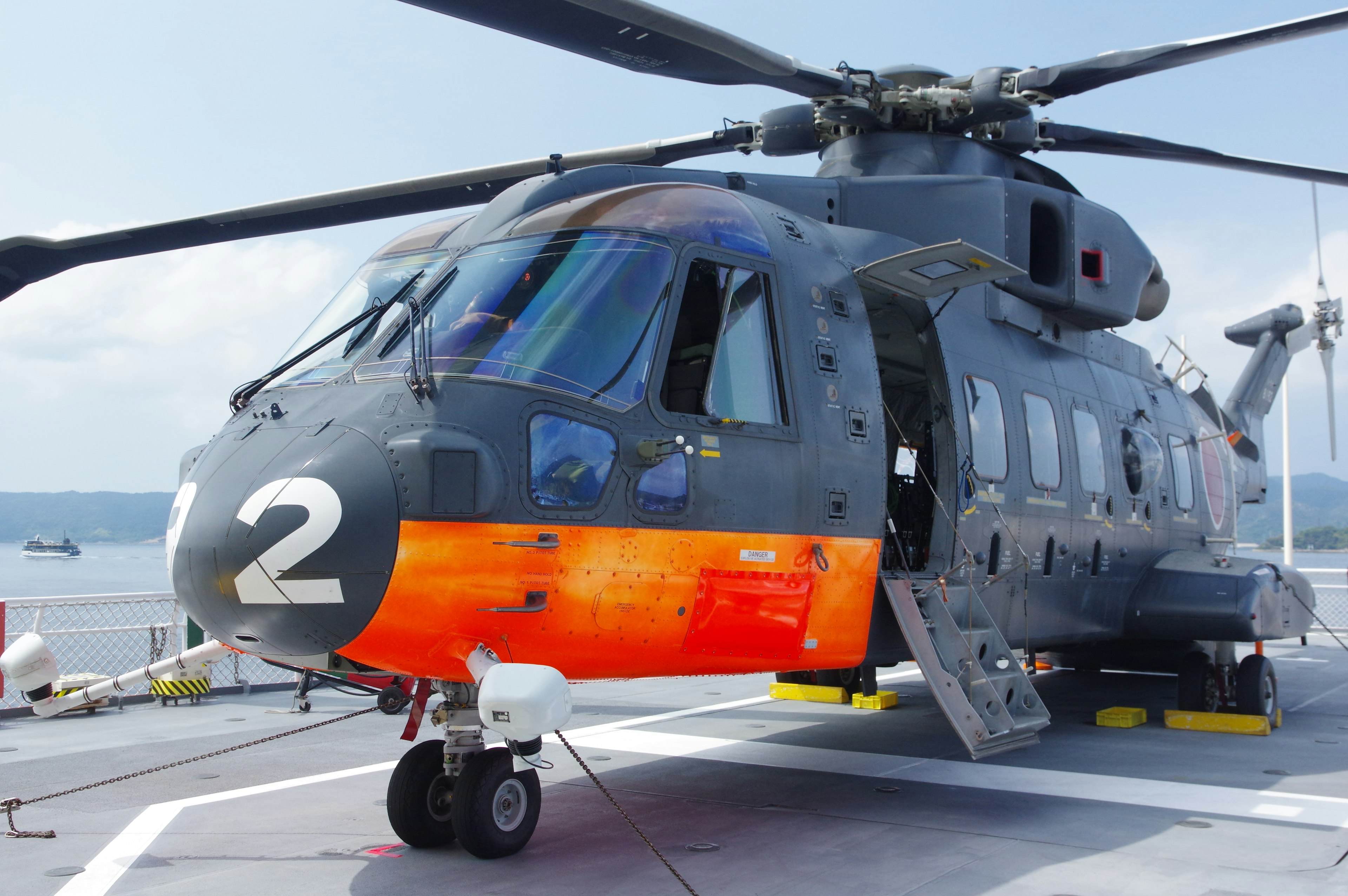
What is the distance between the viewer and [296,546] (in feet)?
14.6

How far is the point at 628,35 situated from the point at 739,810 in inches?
174

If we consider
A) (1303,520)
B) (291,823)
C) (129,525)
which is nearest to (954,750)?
(291,823)

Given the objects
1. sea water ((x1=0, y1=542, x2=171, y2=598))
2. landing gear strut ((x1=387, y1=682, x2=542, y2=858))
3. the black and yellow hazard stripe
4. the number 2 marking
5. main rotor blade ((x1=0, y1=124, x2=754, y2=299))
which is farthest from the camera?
sea water ((x1=0, y1=542, x2=171, y2=598))

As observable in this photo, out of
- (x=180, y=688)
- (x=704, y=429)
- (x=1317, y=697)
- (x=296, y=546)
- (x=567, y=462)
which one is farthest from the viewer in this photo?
(x=1317, y=697)

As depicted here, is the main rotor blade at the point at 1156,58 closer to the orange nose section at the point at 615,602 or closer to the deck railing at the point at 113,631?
the orange nose section at the point at 615,602

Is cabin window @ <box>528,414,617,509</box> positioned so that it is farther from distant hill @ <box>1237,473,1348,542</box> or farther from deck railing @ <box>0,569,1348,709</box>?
distant hill @ <box>1237,473,1348,542</box>

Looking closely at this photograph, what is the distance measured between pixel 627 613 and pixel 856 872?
163cm

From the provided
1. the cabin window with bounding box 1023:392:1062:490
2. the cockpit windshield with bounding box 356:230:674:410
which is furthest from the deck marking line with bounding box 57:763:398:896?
the cabin window with bounding box 1023:392:1062:490

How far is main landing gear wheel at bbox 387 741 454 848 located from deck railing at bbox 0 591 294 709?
22.4 feet

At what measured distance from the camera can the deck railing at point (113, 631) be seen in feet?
39.1

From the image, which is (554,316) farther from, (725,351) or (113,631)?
(113,631)

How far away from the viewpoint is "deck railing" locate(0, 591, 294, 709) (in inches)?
470

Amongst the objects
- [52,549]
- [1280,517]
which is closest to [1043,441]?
[52,549]

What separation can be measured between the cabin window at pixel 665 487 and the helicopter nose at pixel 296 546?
4.02 ft
